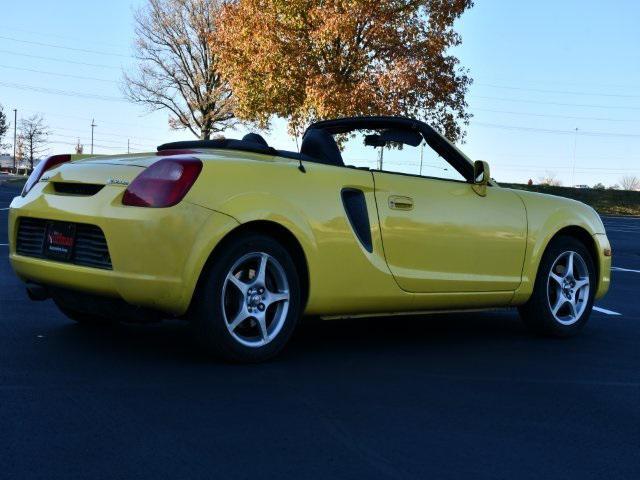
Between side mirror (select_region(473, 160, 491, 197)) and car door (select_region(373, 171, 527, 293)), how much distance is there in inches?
1.9

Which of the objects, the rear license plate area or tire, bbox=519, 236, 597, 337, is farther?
tire, bbox=519, 236, 597, 337

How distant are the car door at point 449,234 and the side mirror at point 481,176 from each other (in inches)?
1.9

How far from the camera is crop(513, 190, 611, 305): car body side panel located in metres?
5.74

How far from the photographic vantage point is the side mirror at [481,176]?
A: 551 cm

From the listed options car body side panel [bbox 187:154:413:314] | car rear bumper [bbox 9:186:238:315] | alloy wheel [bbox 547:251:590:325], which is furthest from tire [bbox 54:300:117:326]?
alloy wheel [bbox 547:251:590:325]

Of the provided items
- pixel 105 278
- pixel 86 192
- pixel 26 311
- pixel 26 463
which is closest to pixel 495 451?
pixel 26 463

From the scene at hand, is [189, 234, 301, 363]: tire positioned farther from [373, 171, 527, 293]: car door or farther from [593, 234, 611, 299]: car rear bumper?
[593, 234, 611, 299]: car rear bumper

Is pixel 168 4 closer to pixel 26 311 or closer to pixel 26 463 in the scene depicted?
pixel 26 311

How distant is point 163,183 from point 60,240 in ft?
2.39

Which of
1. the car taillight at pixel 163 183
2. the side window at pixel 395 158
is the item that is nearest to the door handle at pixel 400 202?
the side window at pixel 395 158

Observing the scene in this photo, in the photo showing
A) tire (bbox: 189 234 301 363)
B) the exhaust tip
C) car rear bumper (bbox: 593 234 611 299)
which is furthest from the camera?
car rear bumper (bbox: 593 234 611 299)

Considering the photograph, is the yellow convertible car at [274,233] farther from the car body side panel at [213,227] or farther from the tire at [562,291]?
the tire at [562,291]

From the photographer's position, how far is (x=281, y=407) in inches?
140

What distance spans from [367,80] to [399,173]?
1832 cm
